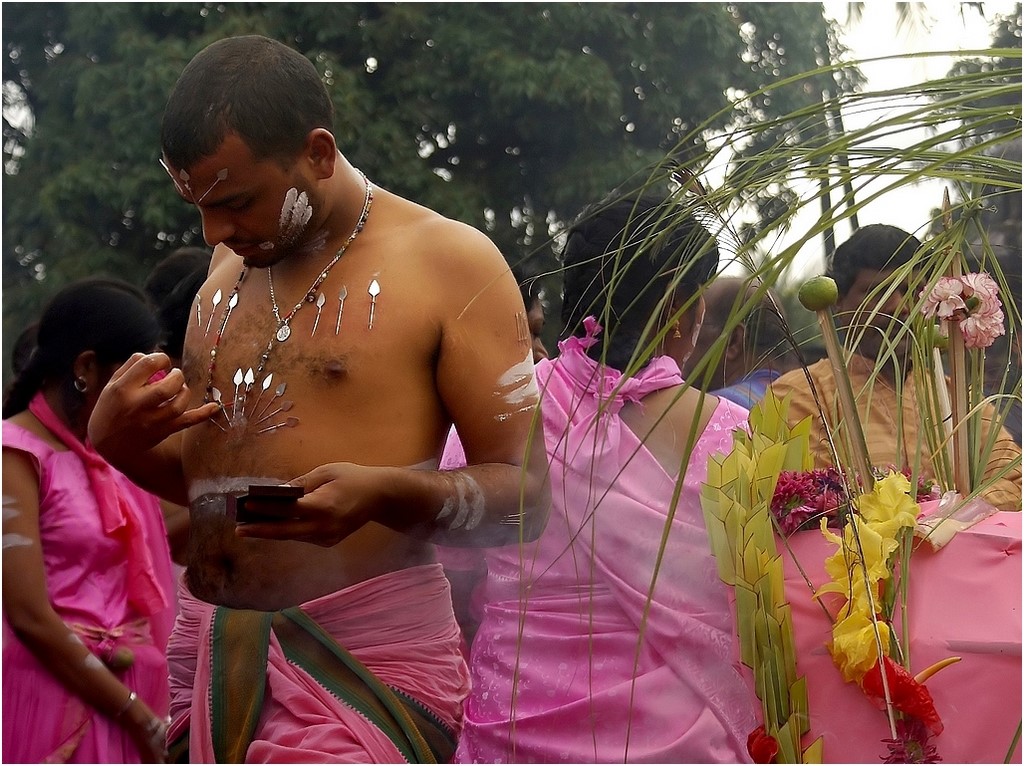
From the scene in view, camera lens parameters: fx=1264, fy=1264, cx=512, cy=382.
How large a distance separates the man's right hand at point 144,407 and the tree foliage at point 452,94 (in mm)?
5896

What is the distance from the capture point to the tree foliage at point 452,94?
7.94 metres

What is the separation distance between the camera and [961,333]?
1.69 meters

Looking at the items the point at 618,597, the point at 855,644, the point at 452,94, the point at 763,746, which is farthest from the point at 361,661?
the point at 452,94

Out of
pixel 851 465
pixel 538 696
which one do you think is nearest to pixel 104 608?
pixel 538 696

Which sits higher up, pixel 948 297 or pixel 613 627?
pixel 948 297

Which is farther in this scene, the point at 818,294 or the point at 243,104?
the point at 243,104

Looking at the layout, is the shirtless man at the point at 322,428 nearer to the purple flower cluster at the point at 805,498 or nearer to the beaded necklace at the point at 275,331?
the beaded necklace at the point at 275,331

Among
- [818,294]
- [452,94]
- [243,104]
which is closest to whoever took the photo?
[818,294]

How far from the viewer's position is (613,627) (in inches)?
84.0

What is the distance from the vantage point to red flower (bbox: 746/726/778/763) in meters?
1.67

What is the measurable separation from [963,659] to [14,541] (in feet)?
6.76

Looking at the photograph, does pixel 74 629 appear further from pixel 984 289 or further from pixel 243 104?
pixel 984 289

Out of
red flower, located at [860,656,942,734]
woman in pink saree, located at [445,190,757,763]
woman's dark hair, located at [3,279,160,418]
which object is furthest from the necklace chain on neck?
woman's dark hair, located at [3,279,160,418]

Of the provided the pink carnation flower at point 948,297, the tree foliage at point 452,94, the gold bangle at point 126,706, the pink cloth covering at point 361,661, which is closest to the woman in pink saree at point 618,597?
the pink cloth covering at point 361,661
